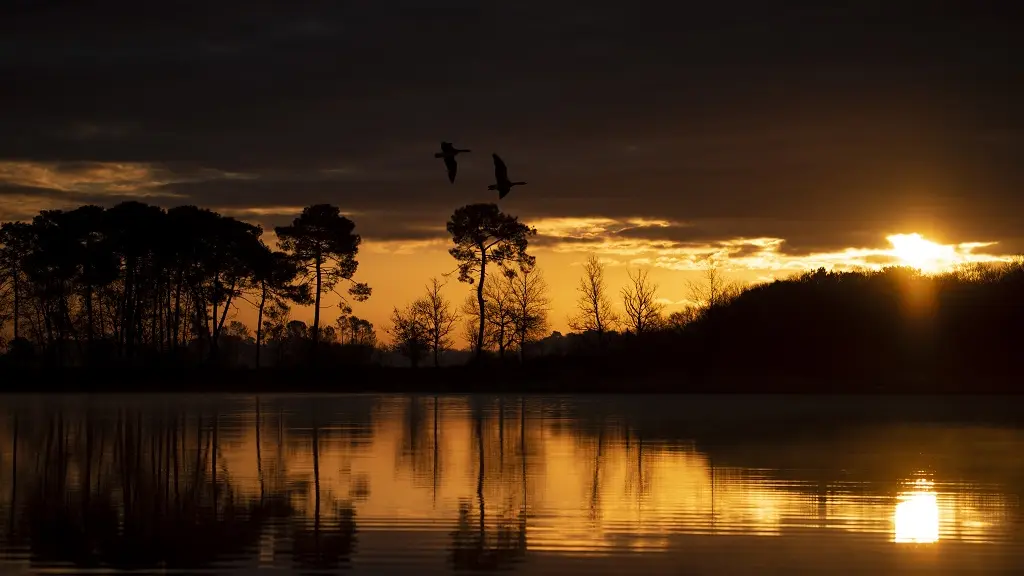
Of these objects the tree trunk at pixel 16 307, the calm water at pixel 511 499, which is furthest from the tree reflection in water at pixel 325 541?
the tree trunk at pixel 16 307

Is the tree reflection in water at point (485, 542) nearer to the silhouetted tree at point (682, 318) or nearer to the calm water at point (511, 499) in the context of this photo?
the calm water at point (511, 499)

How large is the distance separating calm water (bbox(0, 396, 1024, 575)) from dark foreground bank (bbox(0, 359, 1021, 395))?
40.0 metres

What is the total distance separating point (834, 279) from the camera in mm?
101750

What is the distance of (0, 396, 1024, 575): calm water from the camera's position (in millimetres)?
14016

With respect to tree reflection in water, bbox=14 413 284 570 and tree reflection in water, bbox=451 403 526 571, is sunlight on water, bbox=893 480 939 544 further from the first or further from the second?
tree reflection in water, bbox=14 413 284 570

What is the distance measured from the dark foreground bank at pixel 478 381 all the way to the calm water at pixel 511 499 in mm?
40009

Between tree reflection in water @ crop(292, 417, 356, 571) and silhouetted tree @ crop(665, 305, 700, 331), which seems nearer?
tree reflection in water @ crop(292, 417, 356, 571)

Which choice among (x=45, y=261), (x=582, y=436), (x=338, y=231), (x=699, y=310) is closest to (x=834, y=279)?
(x=699, y=310)

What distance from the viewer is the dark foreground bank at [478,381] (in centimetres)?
7700

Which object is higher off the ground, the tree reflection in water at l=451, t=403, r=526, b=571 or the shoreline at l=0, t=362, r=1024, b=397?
the shoreline at l=0, t=362, r=1024, b=397

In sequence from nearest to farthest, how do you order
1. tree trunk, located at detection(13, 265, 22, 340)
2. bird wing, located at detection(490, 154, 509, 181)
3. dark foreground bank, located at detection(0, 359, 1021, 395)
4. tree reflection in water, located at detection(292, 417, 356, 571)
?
tree reflection in water, located at detection(292, 417, 356, 571)
bird wing, located at detection(490, 154, 509, 181)
dark foreground bank, located at detection(0, 359, 1021, 395)
tree trunk, located at detection(13, 265, 22, 340)

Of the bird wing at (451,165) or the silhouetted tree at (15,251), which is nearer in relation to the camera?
the bird wing at (451,165)

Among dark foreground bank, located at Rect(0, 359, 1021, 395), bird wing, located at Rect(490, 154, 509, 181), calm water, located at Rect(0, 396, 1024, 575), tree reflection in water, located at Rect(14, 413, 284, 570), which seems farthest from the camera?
dark foreground bank, located at Rect(0, 359, 1021, 395)

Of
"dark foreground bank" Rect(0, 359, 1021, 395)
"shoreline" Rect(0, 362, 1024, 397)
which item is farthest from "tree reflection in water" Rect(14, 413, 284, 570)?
"dark foreground bank" Rect(0, 359, 1021, 395)
